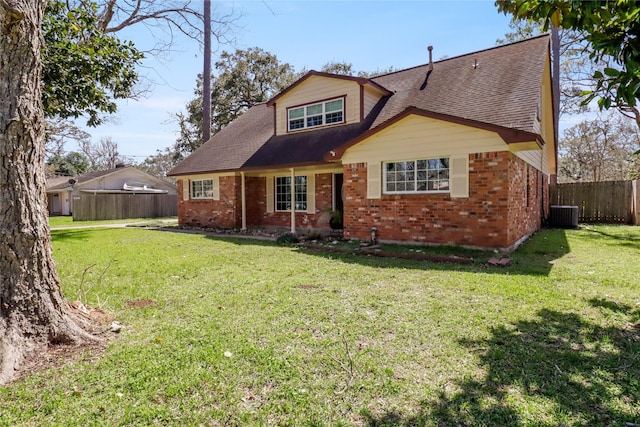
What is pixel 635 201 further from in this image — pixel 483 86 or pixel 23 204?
pixel 23 204

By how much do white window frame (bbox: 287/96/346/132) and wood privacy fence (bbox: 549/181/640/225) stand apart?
36.5ft

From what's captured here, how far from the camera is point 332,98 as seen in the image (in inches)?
522

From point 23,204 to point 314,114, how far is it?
37.8 ft

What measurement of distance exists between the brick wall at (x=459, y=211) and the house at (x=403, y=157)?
3 cm

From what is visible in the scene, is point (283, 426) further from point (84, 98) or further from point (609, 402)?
point (84, 98)

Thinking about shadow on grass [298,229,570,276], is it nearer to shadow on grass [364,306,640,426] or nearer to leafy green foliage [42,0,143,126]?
shadow on grass [364,306,640,426]

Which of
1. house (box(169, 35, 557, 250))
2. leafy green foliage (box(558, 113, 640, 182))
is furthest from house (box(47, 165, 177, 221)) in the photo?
leafy green foliage (box(558, 113, 640, 182))

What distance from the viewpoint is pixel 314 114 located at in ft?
45.4

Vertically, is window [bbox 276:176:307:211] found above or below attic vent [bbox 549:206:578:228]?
above

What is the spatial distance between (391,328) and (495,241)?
5399 mm

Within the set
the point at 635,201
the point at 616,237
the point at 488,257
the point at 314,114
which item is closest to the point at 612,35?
the point at 488,257

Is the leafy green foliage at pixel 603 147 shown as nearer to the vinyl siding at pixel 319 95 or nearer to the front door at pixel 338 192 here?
the vinyl siding at pixel 319 95

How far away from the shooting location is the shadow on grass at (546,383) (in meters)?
2.36

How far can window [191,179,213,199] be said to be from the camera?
15884 millimetres
